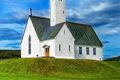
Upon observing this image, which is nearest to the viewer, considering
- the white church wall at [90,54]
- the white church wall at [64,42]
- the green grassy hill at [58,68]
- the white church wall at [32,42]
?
the green grassy hill at [58,68]

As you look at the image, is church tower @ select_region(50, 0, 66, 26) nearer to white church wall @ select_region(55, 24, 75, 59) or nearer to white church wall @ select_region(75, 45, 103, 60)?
white church wall @ select_region(55, 24, 75, 59)

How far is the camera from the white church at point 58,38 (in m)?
61.3

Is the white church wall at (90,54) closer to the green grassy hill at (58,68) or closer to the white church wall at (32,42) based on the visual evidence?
the white church wall at (32,42)

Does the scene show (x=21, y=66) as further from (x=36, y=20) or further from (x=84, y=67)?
(x=36, y=20)

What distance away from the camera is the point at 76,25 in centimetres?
6981

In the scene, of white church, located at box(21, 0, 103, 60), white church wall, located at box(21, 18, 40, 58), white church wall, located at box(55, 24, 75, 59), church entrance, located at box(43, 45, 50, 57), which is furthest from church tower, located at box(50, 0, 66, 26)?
church entrance, located at box(43, 45, 50, 57)

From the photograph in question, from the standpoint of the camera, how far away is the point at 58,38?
60.7 m

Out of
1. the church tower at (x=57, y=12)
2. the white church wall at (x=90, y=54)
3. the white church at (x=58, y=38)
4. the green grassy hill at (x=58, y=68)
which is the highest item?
the church tower at (x=57, y=12)

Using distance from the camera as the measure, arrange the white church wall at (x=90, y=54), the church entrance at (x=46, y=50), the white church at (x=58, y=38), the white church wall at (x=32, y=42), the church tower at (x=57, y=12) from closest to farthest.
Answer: the white church at (x=58, y=38) < the church entrance at (x=46, y=50) < the white church wall at (x=90, y=54) < the white church wall at (x=32, y=42) < the church tower at (x=57, y=12)

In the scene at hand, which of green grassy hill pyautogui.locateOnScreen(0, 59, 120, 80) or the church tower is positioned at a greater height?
the church tower

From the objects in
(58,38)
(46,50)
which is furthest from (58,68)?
(46,50)

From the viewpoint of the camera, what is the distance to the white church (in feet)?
201

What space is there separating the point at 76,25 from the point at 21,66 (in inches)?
950

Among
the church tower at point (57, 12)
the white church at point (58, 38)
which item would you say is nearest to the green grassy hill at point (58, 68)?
the white church at point (58, 38)
